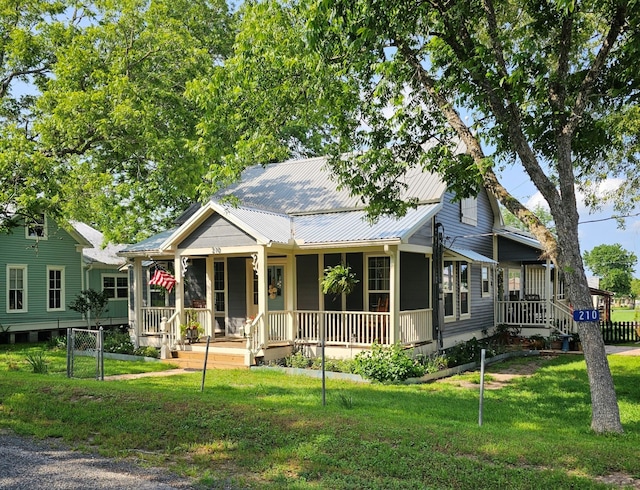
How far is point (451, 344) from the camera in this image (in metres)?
17.2

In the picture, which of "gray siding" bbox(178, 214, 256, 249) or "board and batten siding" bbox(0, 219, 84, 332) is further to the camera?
"board and batten siding" bbox(0, 219, 84, 332)

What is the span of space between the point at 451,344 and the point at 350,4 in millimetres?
11329

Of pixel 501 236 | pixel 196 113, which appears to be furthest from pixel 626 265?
pixel 196 113

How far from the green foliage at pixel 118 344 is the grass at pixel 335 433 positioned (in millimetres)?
5373

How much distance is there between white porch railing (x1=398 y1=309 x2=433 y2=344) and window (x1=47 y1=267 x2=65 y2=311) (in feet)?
56.6

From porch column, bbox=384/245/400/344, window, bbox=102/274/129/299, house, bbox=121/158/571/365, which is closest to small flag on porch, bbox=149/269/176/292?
house, bbox=121/158/571/365

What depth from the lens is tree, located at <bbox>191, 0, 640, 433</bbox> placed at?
8.77 meters

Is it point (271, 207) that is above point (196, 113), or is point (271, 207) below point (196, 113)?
below

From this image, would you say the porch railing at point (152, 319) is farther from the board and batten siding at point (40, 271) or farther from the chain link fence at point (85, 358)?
the board and batten siding at point (40, 271)

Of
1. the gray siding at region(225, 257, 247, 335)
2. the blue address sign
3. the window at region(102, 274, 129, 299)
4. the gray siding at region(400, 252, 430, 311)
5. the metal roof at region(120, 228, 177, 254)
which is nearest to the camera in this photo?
the blue address sign

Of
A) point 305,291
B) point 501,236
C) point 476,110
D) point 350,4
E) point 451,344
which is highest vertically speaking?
point 350,4

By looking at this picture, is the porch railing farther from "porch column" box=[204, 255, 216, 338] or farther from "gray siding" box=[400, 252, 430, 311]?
"gray siding" box=[400, 252, 430, 311]

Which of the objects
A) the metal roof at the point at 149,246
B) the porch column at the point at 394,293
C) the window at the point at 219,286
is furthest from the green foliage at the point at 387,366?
the metal roof at the point at 149,246

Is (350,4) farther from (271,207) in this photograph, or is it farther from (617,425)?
(271,207)
